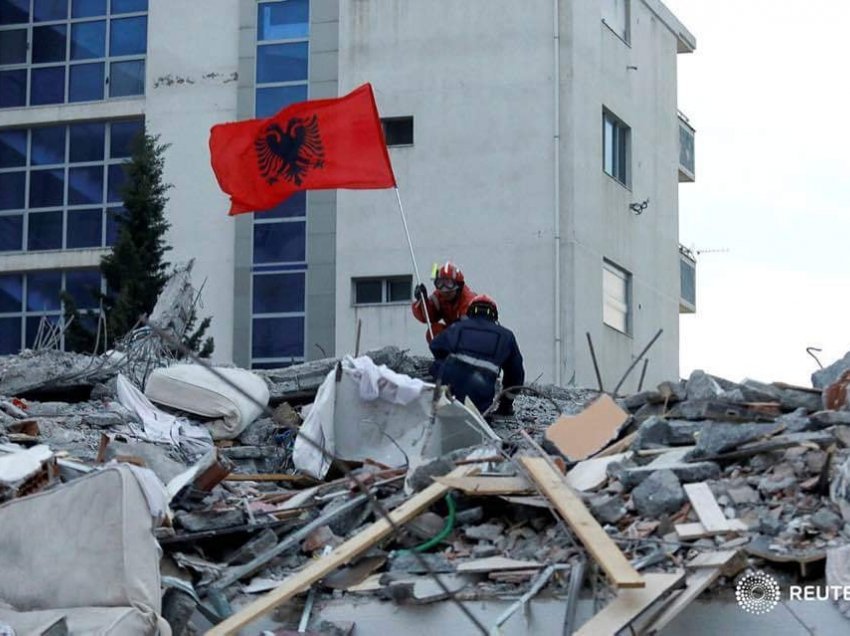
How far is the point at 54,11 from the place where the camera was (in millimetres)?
35688

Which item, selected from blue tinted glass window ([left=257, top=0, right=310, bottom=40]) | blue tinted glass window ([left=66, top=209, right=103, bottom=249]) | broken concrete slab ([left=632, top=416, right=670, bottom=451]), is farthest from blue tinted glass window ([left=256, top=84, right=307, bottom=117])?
broken concrete slab ([left=632, top=416, right=670, bottom=451])

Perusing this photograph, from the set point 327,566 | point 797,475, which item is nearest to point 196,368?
point 327,566

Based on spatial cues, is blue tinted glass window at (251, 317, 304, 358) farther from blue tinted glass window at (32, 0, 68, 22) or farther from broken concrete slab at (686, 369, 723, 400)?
broken concrete slab at (686, 369, 723, 400)

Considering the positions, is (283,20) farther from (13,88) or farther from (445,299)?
(445,299)

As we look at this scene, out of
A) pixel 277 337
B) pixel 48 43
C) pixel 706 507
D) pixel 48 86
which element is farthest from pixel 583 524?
pixel 48 43

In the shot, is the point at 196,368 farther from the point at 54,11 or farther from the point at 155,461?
the point at 54,11

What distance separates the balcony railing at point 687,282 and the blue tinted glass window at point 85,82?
12.7m

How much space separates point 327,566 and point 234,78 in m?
24.6

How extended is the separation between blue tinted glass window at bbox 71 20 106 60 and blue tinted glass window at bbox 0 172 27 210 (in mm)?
2718

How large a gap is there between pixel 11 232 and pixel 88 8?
4666 millimetres

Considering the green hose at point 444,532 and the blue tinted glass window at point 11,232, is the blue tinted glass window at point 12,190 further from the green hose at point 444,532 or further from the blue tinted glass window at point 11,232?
the green hose at point 444,532

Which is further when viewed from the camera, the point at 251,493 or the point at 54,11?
the point at 54,11

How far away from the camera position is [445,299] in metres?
15.7

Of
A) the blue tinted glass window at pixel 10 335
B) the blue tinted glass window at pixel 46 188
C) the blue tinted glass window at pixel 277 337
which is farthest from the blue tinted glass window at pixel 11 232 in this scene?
the blue tinted glass window at pixel 277 337
